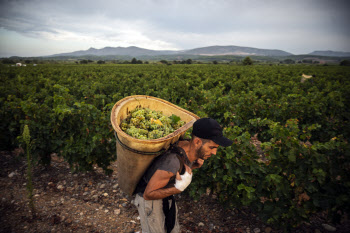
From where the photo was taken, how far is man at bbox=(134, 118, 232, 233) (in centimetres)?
175

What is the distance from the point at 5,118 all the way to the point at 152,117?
5197mm

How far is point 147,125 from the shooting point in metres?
2.11

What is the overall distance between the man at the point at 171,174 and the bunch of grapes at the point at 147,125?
24 centimetres

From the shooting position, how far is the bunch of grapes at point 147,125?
6.31 ft

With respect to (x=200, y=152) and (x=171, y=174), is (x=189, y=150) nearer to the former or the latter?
(x=200, y=152)

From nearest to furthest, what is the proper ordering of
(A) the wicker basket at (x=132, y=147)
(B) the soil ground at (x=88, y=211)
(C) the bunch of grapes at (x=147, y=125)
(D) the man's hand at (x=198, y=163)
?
(A) the wicker basket at (x=132, y=147), (C) the bunch of grapes at (x=147, y=125), (D) the man's hand at (x=198, y=163), (B) the soil ground at (x=88, y=211)

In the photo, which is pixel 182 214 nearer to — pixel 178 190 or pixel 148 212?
pixel 148 212

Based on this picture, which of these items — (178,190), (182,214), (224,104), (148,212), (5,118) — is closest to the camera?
(178,190)

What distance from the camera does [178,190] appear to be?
5.86ft

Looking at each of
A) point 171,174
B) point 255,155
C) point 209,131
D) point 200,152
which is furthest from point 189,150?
point 255,155

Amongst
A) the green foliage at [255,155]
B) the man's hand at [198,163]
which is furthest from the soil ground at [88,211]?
the man's hand at [198,163]

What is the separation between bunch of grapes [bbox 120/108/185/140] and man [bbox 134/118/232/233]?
0.24m

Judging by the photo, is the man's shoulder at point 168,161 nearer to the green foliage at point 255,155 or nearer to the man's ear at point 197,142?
the man's ear at point 197,142

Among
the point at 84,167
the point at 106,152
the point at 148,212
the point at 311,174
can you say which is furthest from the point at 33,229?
the point at 311,174
